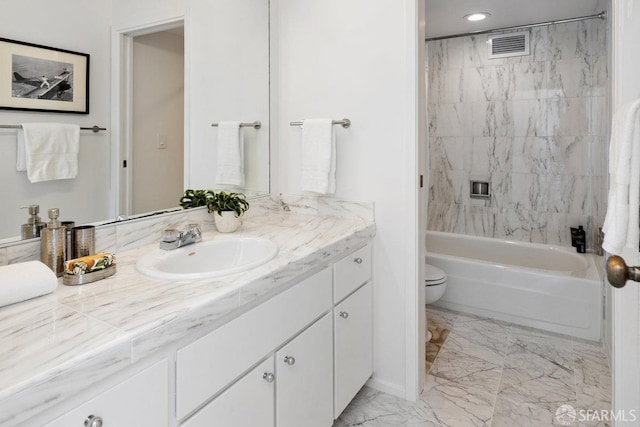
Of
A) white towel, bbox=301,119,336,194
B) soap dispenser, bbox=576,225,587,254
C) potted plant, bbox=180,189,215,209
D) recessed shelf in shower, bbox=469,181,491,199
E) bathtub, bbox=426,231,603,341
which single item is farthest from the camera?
recessed shelf in shower, bbox=469,181,491,199

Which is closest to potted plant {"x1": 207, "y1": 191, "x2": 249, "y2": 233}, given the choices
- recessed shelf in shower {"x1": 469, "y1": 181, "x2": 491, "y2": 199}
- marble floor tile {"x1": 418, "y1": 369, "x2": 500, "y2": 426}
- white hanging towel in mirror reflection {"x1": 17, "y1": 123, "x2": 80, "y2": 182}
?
white hanging towel in mirror reflection {"x1": 17, "y1": 123, "x2": 80, "y2": 182}

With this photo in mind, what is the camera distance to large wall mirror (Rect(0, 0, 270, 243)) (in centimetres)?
117

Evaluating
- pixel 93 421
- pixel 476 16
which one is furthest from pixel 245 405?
pixel 476 16

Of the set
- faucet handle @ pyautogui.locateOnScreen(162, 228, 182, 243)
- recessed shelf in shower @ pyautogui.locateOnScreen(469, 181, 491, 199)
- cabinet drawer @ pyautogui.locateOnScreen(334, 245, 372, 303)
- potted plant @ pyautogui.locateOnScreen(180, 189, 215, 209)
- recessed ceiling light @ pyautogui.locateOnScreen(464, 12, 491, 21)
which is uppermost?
recessed ceiling light @ pyautogui.locateOnScreen(464, 12, 491, 21)

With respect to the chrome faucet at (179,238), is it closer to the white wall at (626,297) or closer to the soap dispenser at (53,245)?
the soap dispenser at (53,245)

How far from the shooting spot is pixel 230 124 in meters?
1.93

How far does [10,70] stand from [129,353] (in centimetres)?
89

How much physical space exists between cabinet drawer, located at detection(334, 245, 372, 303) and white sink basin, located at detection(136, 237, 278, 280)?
32 cm

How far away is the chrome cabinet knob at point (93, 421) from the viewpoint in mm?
697

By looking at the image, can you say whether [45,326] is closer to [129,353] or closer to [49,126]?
[129,353]

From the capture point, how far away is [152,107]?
5.01 ft

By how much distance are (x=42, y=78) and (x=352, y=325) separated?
1.44 meters

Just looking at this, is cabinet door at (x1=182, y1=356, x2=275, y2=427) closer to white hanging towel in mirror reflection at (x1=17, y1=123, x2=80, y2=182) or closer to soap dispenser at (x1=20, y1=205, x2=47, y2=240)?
soap dispenser at (x1=20, y1=205, x2=47, y2=240)

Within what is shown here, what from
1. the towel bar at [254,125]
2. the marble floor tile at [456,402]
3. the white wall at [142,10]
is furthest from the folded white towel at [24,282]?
the marble floor tile at [456,402]
